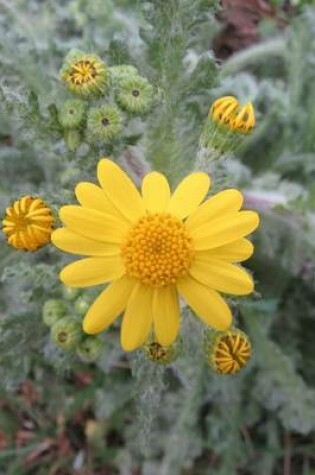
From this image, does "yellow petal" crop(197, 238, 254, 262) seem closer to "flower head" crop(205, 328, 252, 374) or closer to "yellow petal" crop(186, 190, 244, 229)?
"yellow petal" crop(186, 190, 244, 229)

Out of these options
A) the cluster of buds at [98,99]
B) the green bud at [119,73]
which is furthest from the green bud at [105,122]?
the green bud at [119,73]

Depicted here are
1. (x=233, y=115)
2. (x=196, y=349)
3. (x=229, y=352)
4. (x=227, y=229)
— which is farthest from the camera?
(x=196, y=349)

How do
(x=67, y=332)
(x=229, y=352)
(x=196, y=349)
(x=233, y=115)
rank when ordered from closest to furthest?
(x=229, y=352), (x=233, y=115), (x=67, y=332), (x=196, y=349)

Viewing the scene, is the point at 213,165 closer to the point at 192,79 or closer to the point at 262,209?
the point at 192,79

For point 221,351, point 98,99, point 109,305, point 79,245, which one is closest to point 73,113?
point 98,99

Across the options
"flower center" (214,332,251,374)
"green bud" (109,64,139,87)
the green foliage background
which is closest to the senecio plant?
"flower center" (214,332,251,374)

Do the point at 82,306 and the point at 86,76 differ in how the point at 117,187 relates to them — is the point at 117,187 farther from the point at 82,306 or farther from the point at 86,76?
the point at 82,306

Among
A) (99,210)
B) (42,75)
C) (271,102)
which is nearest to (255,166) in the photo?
(271,102)
